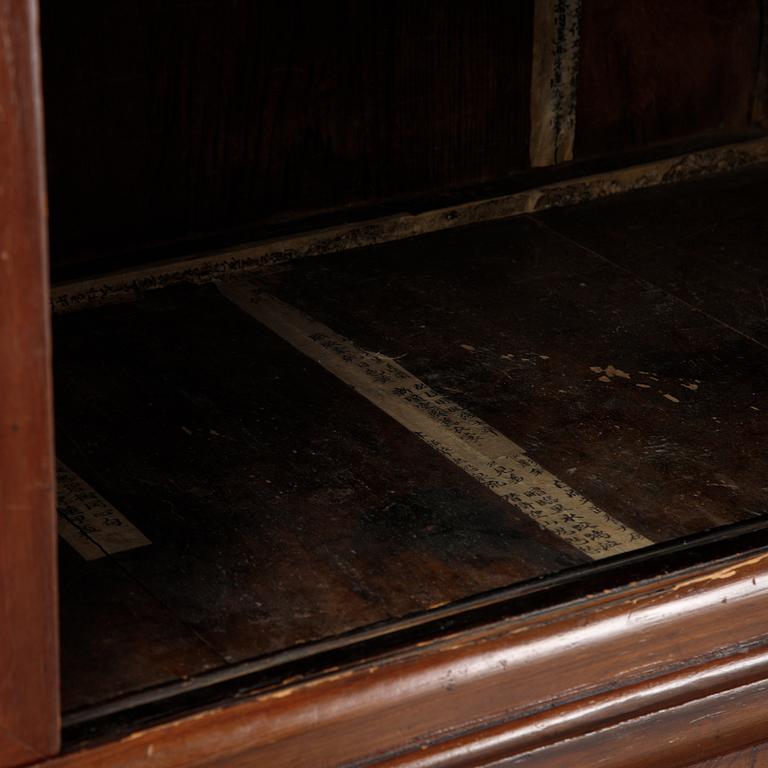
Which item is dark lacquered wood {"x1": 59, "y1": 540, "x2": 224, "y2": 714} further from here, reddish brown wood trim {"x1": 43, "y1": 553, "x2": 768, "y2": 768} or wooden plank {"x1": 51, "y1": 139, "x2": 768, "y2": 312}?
wooden plank {"x1": 51, "y1": 139, "x2": 768, "y2": 312}

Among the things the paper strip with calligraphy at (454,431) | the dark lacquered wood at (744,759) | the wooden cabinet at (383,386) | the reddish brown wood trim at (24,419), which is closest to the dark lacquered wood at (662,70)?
the wooden cabinet at (383,386)

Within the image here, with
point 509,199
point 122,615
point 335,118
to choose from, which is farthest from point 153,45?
point 122,615

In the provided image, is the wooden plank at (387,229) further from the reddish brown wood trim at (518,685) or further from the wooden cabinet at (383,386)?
the reddish brown wood trim at (518,685)

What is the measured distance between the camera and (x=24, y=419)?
0.84 metres

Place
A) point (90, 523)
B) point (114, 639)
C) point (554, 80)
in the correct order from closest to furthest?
point (114, 639) → point (90, 523) → point (554, 80)

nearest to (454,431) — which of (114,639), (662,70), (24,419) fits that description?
(114,639)

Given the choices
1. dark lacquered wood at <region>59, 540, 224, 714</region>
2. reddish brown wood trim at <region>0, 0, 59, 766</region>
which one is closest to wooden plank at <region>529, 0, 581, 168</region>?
dark lacquered wood at <region>59, 540, 224, 714</region>

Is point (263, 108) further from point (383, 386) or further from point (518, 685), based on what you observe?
point (518, 685)

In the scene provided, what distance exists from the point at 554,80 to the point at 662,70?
0.19m

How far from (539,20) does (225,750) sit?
1298mm

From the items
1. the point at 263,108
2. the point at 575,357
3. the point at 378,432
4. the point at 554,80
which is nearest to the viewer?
the point at 378,432

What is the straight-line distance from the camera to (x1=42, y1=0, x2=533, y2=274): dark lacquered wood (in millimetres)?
1803

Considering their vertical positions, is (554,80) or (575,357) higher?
(554,80)

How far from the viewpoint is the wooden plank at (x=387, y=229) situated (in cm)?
180
